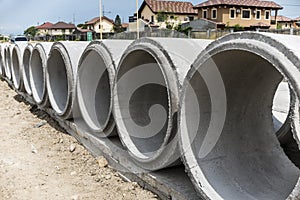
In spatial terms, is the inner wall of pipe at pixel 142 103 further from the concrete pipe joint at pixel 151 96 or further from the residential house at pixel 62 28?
the residential house at pixel 62 28

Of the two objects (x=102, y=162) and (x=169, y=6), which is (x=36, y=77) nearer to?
(x=102, y=162)

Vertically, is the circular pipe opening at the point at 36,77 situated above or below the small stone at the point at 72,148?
above

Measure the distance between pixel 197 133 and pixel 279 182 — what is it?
2.96ft

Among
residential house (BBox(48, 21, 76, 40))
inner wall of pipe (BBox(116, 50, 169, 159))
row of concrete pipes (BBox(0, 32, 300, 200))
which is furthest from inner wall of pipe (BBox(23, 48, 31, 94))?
residential house (BBox(48, 21, 76, 40))

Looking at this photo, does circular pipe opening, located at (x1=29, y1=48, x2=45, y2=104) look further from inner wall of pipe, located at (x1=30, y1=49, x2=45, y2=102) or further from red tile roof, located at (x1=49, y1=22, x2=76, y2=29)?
red tile roof, located at (x1=49, y1=22, x2=76, y2=29)

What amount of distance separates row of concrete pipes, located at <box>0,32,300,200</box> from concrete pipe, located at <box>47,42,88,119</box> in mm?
958

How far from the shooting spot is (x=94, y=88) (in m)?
5.61

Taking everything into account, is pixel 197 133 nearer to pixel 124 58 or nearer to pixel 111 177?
pixel 124 58

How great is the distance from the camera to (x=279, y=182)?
10.5ft

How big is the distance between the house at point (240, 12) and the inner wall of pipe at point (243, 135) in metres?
38.3

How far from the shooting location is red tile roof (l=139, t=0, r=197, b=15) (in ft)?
169

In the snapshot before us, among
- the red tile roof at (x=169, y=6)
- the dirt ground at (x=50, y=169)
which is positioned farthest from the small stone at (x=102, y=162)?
the red tile roof at (x=169, y=6)

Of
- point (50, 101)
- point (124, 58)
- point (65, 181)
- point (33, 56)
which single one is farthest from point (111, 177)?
point (33, 56)

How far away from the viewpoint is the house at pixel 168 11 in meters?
49.3
